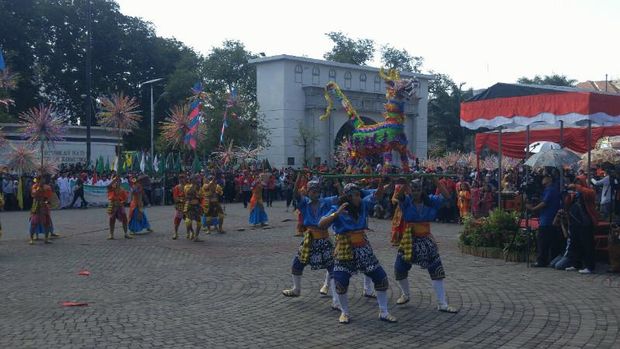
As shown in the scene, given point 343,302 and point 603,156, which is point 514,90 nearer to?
point 343,302

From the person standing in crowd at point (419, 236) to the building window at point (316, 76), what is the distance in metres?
34.2

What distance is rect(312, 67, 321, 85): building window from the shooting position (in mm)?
42031

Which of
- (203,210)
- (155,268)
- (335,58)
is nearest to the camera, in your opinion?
(155,268)

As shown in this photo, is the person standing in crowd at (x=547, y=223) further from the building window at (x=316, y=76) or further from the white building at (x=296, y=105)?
the building window at (x=316, y=76)

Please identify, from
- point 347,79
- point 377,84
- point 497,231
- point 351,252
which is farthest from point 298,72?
point 351,252

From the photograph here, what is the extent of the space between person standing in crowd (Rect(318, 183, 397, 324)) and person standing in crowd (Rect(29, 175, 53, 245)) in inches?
398

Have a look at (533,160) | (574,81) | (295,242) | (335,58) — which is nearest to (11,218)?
(295,242)

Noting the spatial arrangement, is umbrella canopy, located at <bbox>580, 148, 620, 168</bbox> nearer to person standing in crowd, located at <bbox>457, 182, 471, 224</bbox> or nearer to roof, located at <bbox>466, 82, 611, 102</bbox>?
person standing in crowd, located at <bbox>457, 182, 471, 224</bbox>

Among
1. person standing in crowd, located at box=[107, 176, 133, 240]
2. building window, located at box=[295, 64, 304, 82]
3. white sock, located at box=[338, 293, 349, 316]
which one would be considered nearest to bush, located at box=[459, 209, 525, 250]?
white sock, located at box=[338, 293, 349, 316]

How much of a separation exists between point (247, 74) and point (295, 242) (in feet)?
117

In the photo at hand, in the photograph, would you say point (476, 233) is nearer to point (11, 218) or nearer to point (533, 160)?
point (533, 160)

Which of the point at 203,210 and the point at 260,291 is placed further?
the point at 203,210

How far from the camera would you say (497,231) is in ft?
41.3

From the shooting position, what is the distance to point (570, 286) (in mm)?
9656
